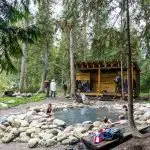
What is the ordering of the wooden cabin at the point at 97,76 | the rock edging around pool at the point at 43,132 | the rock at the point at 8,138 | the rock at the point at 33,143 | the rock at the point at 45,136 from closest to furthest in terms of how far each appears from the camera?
the rock at the point at 33,143
the rock edging around pool at the point at 43,132
the rock at the point at 45,136
the rock at the point at 8,138
the wooden cabin at the point at 97,76

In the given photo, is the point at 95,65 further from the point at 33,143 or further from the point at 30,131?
the point at 33,143

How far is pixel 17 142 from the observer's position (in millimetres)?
10938

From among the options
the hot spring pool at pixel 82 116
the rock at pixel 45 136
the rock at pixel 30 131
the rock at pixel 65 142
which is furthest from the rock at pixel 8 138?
the hot spring pool at pixel 82 116

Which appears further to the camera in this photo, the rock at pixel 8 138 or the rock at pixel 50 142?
the rock at pixel 8 138

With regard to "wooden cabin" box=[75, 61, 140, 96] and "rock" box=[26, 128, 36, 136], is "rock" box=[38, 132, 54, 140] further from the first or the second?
"wooden cabin" box=[75, 61, 140, 96]

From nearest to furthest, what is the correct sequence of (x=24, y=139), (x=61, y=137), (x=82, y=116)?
(x=61, y=137) < (x=24, y=139) < (x=82, y=116)

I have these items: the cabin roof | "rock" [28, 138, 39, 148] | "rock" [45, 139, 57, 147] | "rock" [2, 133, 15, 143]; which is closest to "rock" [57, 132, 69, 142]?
"rock" [45, 139, 57, 147]

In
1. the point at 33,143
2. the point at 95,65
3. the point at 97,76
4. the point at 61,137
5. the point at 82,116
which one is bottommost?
the point at 33,143

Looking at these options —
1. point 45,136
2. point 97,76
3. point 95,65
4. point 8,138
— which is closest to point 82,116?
point 45,136

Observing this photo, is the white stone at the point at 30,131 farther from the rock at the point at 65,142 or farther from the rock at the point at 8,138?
the rock at the point at 65,142

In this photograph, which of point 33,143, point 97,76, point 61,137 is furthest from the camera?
point 97,76

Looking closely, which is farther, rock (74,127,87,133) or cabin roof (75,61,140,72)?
cabin roof (75,61,140,72)

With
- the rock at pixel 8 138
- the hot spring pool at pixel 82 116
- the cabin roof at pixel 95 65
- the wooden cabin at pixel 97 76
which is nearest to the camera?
the rock at pixel 8 138

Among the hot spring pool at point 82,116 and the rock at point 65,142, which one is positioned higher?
the hot spring pool at point 82,116
